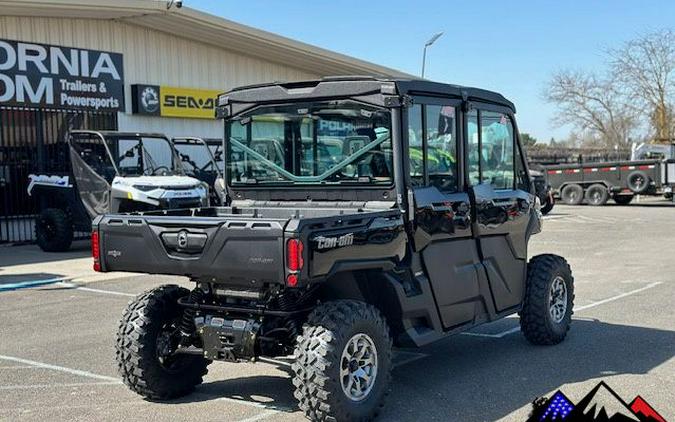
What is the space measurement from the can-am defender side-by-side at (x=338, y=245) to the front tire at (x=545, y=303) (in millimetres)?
18

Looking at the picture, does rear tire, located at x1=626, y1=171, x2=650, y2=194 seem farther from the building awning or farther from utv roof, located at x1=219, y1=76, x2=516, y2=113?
utv roof, located at x1=219, y1=76, x2=516, y2=113

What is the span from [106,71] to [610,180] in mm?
18314

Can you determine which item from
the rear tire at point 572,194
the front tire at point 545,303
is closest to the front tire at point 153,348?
the front tire at point 545,303

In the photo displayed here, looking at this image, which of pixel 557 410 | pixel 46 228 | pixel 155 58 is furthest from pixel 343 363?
pixel 155 58

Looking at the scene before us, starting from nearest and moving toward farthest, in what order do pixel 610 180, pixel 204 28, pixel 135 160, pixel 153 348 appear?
pixel 153 348, pixel 135 160, pixel 204 28, pixel 610 180

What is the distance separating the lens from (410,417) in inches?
199

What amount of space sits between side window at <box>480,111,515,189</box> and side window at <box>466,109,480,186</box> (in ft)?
0.27

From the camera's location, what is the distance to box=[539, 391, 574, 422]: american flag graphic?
1.88 metres

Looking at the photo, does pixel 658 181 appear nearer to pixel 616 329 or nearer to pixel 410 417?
pixel 616 329

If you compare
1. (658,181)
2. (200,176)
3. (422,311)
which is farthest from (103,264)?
(658,181)

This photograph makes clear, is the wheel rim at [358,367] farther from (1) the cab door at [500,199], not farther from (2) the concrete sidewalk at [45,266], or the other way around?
(2) the concrete sidewalk at [45,266]

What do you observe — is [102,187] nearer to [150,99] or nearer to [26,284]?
[26,284]

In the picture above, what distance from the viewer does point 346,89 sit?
18.2ft

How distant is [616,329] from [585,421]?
6.28 metres
